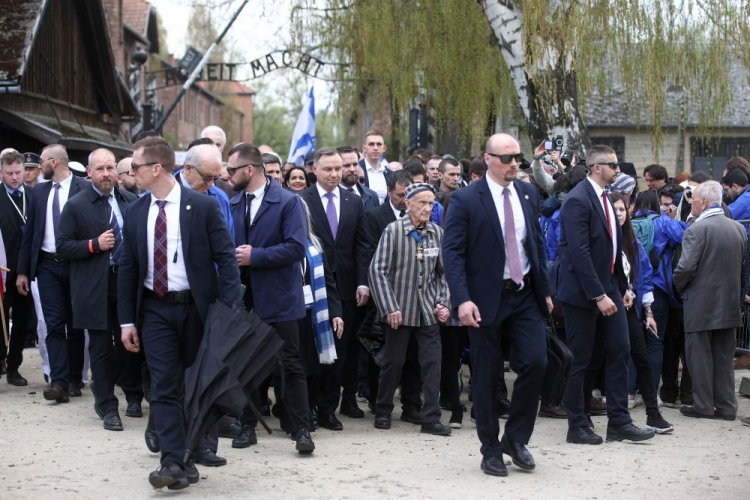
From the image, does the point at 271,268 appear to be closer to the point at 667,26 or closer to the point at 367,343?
the point at 367,343

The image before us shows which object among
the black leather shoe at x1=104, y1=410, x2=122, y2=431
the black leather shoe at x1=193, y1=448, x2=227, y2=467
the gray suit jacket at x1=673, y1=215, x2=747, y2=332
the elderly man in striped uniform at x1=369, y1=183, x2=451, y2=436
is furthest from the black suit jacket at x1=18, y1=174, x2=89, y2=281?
the gray suit jacket at x1=673, y1=215, x2=747, y2=332

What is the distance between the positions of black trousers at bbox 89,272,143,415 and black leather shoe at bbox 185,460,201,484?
2151mm

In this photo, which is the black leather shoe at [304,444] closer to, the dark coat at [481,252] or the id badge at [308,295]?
the id badge at [308,295]

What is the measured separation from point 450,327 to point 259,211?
2.20m

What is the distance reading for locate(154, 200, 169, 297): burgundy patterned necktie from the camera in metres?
6.98

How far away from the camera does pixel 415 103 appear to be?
19.5 metres

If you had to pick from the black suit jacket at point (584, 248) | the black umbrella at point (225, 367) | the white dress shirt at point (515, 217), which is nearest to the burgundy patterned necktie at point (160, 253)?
the black umbrella at point (225, 367)

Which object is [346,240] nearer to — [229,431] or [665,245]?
[229,431]

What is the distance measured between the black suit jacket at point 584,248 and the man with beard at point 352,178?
2329mm

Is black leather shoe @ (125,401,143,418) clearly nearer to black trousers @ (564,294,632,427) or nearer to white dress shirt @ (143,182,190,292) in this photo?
white dress shirt @ (143,182,190,292)

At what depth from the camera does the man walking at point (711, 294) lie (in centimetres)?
991

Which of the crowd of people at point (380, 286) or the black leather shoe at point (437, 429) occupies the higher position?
the crowd of people at point (380, 286)

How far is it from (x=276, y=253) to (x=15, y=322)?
14.1 ft

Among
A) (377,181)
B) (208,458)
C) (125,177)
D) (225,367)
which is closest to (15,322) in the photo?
(125,177)
